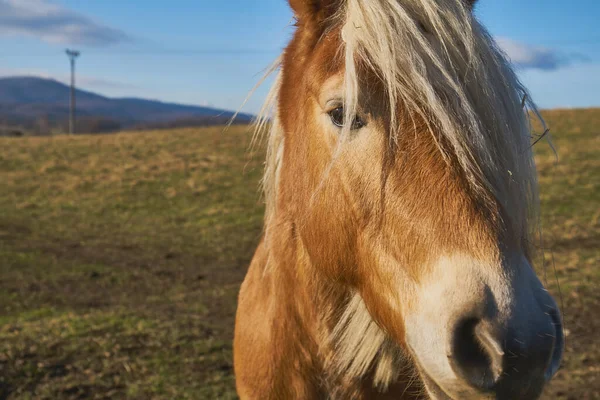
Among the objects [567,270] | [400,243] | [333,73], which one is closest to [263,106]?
[333,73]

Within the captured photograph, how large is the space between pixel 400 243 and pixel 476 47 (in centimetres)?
68

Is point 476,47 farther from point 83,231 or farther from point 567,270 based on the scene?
point 83,231

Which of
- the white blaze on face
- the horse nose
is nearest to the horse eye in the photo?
the white blaze on face

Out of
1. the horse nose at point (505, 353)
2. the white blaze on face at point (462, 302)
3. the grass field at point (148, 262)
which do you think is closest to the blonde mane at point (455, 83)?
the white blaze on face at point (462, 302)

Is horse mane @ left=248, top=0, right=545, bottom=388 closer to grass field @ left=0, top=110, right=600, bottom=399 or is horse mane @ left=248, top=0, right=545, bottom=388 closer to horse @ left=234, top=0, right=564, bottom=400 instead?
horse @ left=234, top=0, right=564, bottom=400

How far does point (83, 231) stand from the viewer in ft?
43.5

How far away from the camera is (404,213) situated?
1.62 metres

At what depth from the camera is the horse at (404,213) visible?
1396mm

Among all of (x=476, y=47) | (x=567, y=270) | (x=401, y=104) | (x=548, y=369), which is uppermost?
(x=476, y=47)

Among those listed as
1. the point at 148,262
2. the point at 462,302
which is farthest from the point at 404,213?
the point at 148,262

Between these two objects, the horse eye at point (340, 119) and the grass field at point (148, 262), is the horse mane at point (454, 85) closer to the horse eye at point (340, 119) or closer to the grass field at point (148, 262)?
the horse eye at point (340, 119)

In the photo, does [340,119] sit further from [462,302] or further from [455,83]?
[462,302]

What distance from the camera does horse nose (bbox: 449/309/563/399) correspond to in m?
1.33

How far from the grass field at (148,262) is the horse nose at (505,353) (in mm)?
1417
